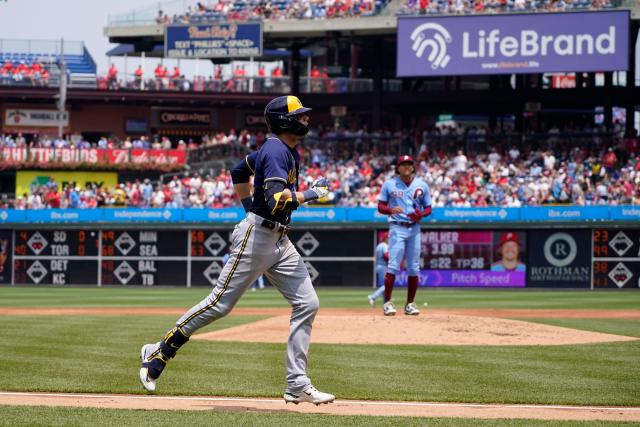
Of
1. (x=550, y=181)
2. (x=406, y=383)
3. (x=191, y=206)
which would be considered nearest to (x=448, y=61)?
(x=550, y=181)

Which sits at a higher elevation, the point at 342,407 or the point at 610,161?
the point at 610,161

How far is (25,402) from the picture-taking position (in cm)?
769

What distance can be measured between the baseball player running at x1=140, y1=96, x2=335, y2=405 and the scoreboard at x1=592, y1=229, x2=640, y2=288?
956 inches

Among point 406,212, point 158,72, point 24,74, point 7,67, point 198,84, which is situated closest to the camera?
point 406,212

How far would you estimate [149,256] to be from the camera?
33906 millimetres

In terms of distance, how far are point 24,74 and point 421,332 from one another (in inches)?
1573

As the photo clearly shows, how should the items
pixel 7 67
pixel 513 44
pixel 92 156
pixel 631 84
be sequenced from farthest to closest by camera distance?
pixel 7 67 < pixel 92 156 < pixel 631 84 < pixel 513 44

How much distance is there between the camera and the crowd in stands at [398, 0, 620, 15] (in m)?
37.8

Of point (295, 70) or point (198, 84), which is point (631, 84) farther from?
point (198, 84)

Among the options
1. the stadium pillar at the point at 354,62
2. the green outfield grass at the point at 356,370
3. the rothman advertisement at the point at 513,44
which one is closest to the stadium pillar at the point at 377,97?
the rothman advertisement at the point at 513,44

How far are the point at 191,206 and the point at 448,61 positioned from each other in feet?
35.9

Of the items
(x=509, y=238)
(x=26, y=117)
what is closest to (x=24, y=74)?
(x=26, y=117)

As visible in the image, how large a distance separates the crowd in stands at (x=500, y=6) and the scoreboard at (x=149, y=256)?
1106cm

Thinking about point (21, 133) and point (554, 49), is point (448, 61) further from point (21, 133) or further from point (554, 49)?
point (21, 133)
